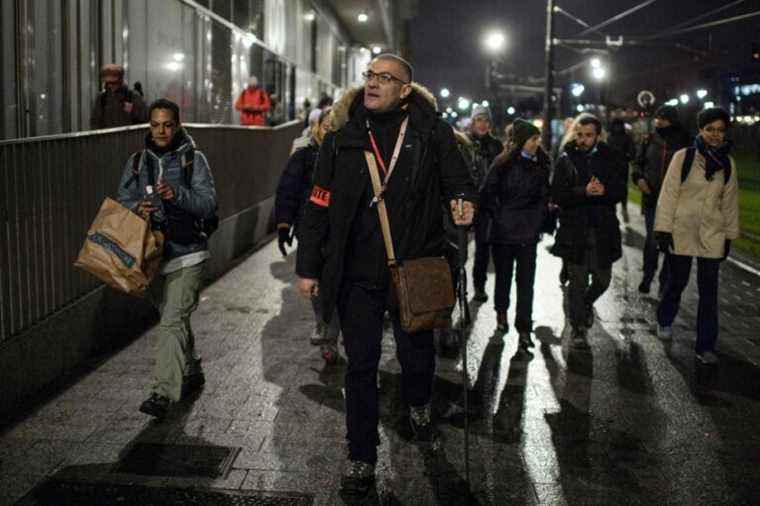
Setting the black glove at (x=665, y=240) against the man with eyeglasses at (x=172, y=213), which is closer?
the man with eyeglasses at (x=172, y=213)

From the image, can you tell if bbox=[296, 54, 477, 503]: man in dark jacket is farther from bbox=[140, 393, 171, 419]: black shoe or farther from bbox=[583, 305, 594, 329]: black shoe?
bbox=[583, 305, 594, 329]: black shoe

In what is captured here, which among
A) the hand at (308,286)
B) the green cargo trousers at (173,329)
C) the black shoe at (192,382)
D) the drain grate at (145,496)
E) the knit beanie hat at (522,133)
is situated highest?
the knit beanie hat at (522,133)

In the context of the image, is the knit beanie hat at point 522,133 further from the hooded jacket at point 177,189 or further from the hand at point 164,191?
the hand at point 164,191

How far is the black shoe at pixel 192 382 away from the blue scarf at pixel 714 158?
402cm

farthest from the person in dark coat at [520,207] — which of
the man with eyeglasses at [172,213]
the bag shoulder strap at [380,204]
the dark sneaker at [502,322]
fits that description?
the bag shoulder strap at [380,204]

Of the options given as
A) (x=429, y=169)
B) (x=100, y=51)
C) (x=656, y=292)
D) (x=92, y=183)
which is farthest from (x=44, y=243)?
(x=656, y=292)

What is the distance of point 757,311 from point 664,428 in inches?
176

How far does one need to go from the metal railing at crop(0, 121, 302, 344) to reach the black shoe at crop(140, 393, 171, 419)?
95cm

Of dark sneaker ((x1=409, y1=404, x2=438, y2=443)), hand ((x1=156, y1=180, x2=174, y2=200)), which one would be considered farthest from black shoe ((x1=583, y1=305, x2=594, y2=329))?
hand ((x1=156, y1=180, x2=174, y2=200))

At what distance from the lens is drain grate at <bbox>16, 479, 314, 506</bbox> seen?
15.1ft

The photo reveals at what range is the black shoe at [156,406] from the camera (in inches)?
225

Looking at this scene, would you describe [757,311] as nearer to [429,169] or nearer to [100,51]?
[429,169]

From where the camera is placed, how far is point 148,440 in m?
5.48

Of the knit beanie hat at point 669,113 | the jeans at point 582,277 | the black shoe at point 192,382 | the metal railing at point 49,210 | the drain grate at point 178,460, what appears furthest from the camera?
the knit beanie hat at point 669,113
